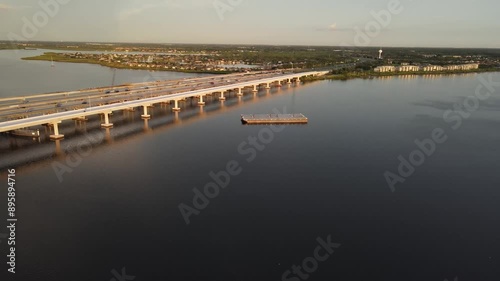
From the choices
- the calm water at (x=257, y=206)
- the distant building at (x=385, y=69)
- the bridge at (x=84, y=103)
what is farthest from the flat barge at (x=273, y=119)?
the distant building at (x=385, y=69)

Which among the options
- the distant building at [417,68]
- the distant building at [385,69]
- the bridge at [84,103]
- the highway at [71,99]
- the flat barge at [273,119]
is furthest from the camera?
the distant building at [417,68]

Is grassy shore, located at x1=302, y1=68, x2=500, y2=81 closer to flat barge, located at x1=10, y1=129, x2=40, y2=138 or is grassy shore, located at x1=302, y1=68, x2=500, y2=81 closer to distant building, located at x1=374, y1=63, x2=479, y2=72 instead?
distant building, located at x1=374, y1=63, x2=479, y2=72

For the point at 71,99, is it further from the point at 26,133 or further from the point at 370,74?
the point at 370,74

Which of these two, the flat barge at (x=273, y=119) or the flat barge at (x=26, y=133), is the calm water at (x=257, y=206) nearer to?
the flat barge at (x=26, y=133)

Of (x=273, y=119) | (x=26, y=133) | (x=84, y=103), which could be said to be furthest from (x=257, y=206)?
(x=84, y=103)

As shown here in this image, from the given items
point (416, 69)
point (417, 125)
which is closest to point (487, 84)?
point (416, 69)

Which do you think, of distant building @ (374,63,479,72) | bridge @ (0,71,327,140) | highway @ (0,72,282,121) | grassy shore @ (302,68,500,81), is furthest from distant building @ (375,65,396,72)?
highway @ (0,72,282,121)

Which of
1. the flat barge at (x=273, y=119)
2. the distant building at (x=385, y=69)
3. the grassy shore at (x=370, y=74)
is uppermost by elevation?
the distant building at (x=385, y=69)

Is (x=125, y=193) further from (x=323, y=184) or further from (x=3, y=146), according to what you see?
(x=3, y=146)
